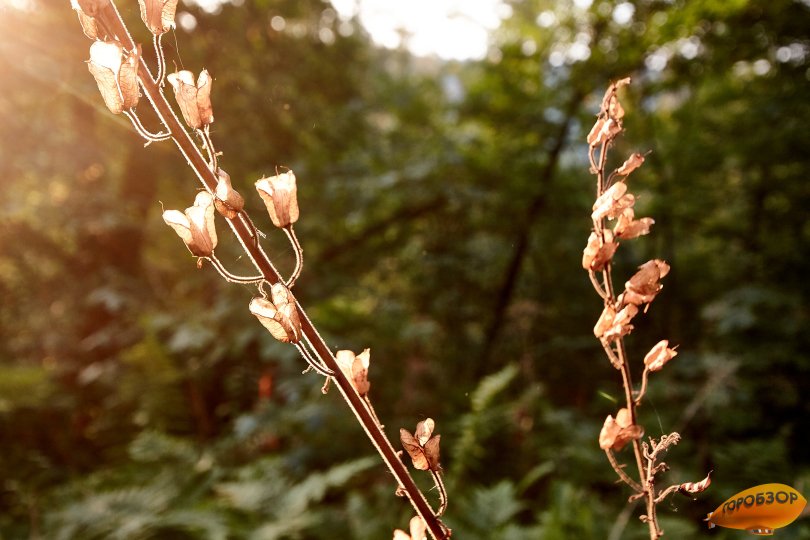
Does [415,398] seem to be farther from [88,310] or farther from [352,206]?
[88,310]

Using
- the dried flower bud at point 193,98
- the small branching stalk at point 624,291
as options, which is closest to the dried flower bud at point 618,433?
the small branching stalk at point 624,291

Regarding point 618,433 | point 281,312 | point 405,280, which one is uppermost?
point 405,280

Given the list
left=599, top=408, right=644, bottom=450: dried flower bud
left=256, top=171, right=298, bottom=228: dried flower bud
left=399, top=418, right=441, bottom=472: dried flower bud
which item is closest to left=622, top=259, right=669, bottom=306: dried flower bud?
left=599, top=408, right=644, bottom=450: dried flower bud

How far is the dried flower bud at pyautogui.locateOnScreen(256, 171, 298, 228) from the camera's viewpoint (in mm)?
477

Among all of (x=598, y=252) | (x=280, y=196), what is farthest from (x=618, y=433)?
(x=280, y=196)

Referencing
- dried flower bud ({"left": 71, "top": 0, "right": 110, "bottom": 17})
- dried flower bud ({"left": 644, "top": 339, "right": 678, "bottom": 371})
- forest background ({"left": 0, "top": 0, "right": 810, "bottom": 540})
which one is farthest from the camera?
forest background ({"left": 0, "top": 0, "right": 810, "bottom": 540})

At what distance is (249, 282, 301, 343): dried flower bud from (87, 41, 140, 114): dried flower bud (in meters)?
0.21

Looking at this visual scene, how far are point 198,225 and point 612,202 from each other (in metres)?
0.40

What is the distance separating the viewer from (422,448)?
51 centimetres

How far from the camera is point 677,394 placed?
362 cm

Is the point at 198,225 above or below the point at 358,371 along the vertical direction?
above

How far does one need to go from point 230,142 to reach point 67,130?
174 cm
